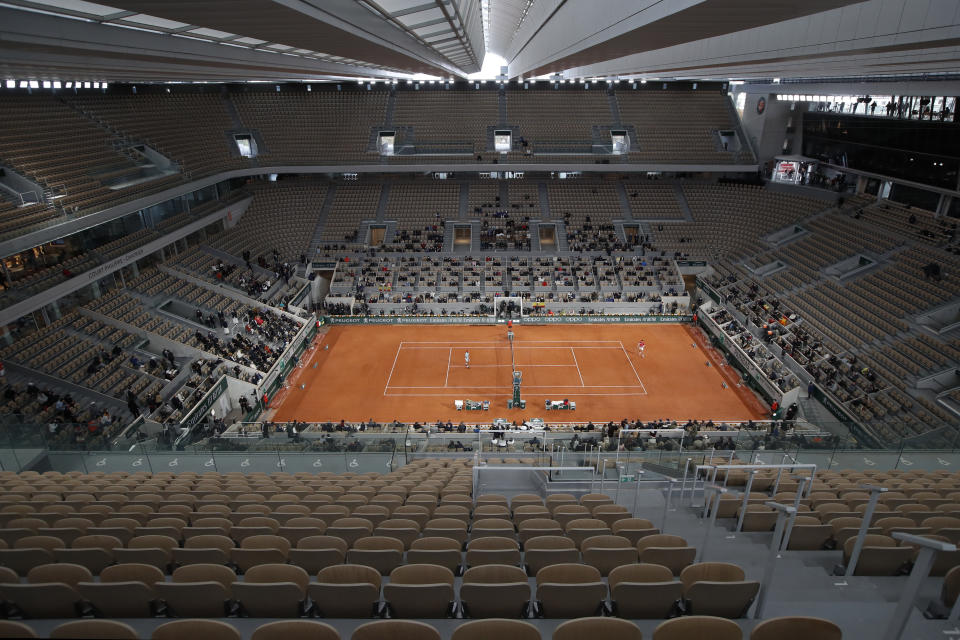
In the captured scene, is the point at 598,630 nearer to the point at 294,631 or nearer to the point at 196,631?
the point at 294,631

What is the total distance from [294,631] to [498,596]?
5.70 feet

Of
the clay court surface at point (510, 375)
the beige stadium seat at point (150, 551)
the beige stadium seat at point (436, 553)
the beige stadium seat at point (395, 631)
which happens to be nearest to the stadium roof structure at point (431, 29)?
the beige stadium seat at point (395, 631)

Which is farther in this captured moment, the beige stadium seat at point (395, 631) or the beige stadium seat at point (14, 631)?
the beige stadium seat at point (395, 631)

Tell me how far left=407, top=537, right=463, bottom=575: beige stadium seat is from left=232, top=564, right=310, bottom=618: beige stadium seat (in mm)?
1325

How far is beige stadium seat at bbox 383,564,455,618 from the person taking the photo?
4.35m

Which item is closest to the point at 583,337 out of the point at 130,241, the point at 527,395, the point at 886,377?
the point at 527,395

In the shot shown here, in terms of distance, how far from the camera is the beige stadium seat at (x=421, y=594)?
4.35 m

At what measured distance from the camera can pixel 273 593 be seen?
4445mm

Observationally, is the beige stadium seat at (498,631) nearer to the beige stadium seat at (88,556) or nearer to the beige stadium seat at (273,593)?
the beige stadium seat at (273,593)

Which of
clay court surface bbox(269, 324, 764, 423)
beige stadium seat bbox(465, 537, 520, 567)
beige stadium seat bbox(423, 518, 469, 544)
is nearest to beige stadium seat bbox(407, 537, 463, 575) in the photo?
beige stadium seat bbox(465, 537, 520, 567)

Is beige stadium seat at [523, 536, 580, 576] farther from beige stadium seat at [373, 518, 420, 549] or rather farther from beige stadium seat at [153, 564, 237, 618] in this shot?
beige stadium seat at [153, 564, 237, 618]

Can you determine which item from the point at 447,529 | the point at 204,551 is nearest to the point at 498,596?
the point at 447,529

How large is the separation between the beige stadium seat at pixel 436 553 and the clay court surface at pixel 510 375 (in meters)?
18.6

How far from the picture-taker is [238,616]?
4676 mm
